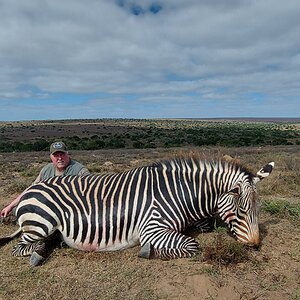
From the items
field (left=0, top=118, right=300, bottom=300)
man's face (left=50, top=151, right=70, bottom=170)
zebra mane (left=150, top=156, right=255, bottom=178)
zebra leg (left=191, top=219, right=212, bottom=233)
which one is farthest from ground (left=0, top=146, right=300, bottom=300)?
man's face (left=50, top=151, right=70, bottom=170)

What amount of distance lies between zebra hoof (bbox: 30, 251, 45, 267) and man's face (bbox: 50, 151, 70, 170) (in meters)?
1.82

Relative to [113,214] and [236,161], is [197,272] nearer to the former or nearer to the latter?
[113,214]

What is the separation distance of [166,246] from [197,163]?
1358 millimetres

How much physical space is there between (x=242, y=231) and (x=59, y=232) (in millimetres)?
2594

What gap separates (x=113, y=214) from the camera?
484 centimetres

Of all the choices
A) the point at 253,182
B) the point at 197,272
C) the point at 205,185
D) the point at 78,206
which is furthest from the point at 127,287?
the point at 253,182

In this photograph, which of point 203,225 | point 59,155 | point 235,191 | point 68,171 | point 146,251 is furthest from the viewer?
point 68,171

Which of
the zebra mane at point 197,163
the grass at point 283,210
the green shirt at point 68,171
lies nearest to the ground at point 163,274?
the zebra mane at point 197,163

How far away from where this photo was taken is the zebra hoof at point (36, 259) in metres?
4.58

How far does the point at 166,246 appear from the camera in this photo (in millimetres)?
4559

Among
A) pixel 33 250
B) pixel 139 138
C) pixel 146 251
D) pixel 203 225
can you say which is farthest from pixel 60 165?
pixel 139 138

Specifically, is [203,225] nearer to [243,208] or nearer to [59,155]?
[243,208]

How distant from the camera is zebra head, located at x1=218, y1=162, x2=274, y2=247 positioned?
4.55 metres

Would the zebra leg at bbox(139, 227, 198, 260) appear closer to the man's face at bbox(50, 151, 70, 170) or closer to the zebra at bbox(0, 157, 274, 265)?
the zebra at bbox(0, 157, 274, 265)
